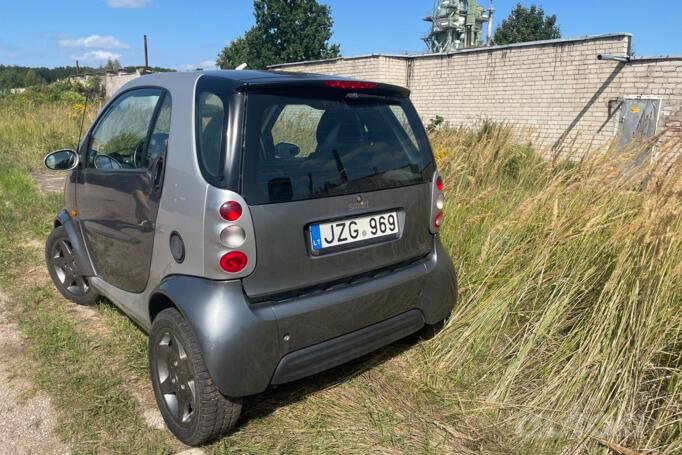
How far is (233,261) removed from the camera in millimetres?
A: 2104

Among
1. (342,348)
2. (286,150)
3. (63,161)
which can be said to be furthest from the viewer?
(63,161)

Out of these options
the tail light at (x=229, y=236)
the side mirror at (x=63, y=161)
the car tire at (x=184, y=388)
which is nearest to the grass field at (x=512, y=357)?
the car tire at (x=184, y=388)

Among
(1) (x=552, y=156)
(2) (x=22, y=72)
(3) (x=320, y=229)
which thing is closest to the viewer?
(3) (x=320, y=229)

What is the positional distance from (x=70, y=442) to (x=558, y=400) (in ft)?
7.84

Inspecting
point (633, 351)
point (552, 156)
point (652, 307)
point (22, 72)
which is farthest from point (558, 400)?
point (22, 72)

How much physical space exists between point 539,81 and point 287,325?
1416cm

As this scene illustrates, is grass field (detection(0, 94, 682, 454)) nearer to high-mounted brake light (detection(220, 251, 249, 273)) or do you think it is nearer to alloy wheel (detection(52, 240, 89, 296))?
alloy wheel (detection(52, 240, 89, 296))

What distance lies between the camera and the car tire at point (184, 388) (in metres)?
2.22

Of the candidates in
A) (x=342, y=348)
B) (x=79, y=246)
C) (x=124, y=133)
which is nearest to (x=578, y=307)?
(x=342, y=348)

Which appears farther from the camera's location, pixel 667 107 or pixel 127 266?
pixel 667 107

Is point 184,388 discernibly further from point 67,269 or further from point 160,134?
point 67,269

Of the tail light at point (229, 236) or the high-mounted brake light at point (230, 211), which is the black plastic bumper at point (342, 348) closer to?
the tail light at point (229, 236)

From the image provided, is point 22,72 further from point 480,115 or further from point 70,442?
point 70,442

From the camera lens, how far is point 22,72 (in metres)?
84.9
